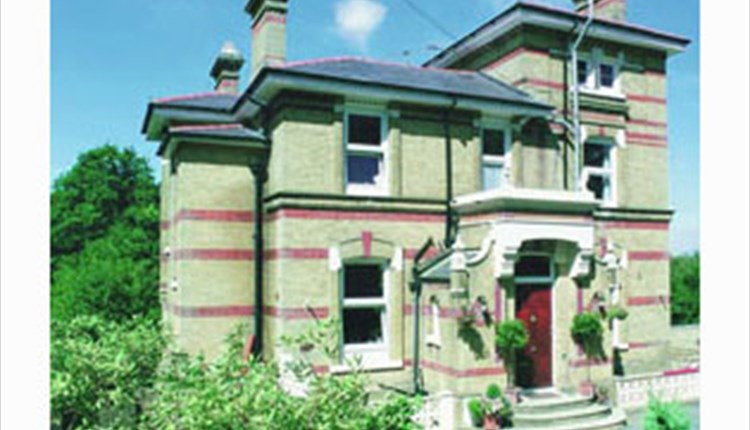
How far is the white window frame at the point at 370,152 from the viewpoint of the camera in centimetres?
796

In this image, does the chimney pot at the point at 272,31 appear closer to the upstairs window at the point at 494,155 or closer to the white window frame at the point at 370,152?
the white window frame at the point at 370,152

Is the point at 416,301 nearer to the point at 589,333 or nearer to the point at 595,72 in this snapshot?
the point at 589,333

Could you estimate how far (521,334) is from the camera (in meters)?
7.33

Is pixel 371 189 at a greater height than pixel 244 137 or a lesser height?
lesser

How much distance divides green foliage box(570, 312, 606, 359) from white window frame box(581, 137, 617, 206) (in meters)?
2.36

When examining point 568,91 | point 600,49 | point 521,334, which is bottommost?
point 521,334

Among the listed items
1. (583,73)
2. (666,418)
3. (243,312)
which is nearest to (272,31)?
(243,312)

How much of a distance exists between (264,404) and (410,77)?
259 inches

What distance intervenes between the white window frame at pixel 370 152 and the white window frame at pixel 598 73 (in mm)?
3562

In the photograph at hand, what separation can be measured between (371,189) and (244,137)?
180cm

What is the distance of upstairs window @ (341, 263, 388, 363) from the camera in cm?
791

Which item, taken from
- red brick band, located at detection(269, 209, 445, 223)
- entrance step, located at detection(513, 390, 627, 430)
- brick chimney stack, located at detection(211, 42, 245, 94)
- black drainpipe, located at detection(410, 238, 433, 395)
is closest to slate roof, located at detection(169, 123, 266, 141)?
red brick band, located at detection(269, 209, 445, 223)

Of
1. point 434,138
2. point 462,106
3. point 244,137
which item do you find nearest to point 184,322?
point 244,137

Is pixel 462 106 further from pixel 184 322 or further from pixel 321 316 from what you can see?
pixel 184 322
